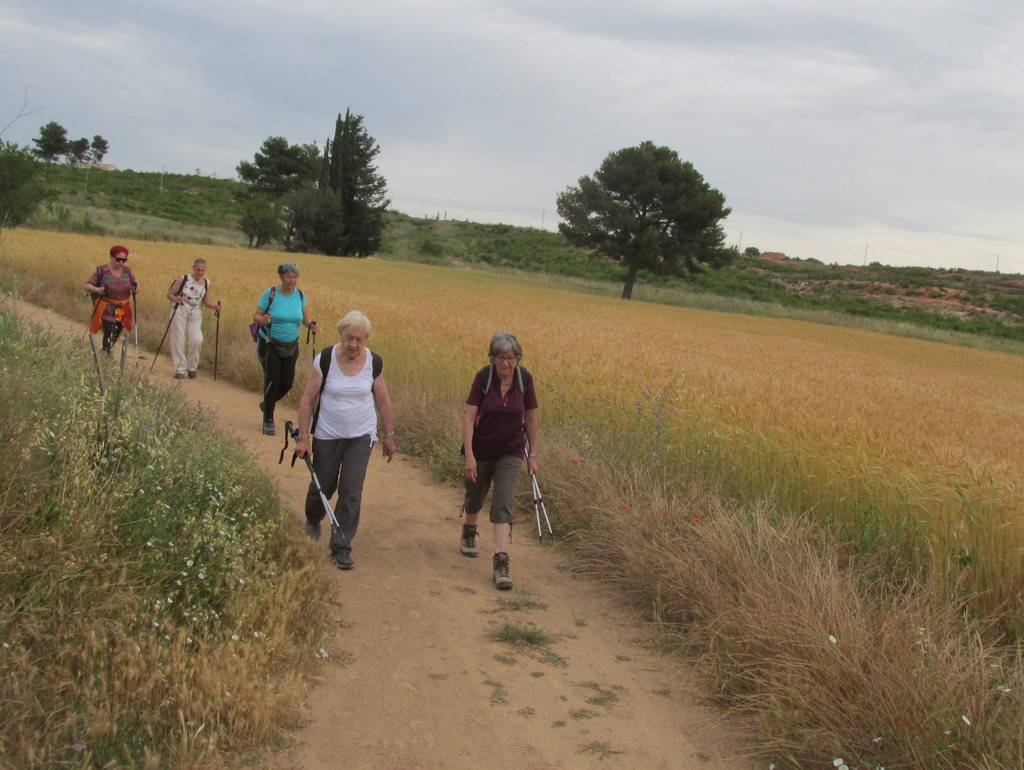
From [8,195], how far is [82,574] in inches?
1356

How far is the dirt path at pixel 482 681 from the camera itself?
3891mm

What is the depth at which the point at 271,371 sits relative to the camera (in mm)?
9875

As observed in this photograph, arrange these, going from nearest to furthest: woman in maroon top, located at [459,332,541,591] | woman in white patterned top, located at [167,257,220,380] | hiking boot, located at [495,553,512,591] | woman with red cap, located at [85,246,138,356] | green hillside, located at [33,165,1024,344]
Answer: hiking boot, located at [495,553,512,591] → woman in maroon top, located at [459,332,541,591] → woman with red cap, located at [85,246,138,356] → woman in white patterned top, located at [167,257,220,380] → green hillside, located at [33,165,1024,344]

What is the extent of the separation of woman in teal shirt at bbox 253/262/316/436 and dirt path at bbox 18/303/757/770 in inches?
143

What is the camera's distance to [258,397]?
11930mm

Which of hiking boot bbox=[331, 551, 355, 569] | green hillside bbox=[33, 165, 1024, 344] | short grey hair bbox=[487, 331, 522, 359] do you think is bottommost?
hiking boot bbox=[331, 551, 355, 569]

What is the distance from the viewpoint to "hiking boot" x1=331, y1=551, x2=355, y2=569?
5.96 meters

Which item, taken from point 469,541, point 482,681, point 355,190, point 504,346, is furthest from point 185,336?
point 355,190

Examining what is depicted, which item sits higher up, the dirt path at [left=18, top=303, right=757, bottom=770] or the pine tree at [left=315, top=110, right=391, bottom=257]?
the pine tree at [left=315, top=110, right=391, bottom=257]

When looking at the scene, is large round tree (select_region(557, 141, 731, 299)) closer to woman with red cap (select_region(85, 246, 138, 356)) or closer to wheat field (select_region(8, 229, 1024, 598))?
wheat field (select_region(8, 229, 1024, 598))

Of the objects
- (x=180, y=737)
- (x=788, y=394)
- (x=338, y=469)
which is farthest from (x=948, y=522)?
(x=788, y=394)

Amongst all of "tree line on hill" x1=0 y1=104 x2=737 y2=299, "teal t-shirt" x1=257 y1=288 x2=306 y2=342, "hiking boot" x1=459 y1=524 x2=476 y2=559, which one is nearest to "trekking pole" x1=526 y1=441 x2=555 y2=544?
"hiking boot" x1=459 y1=524 x2=476 y2=559

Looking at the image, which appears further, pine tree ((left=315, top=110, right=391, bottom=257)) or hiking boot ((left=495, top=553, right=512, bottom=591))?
pine tree ((left=315, top=110, right=391, bottom=257))

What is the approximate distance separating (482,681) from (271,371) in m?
6.20
